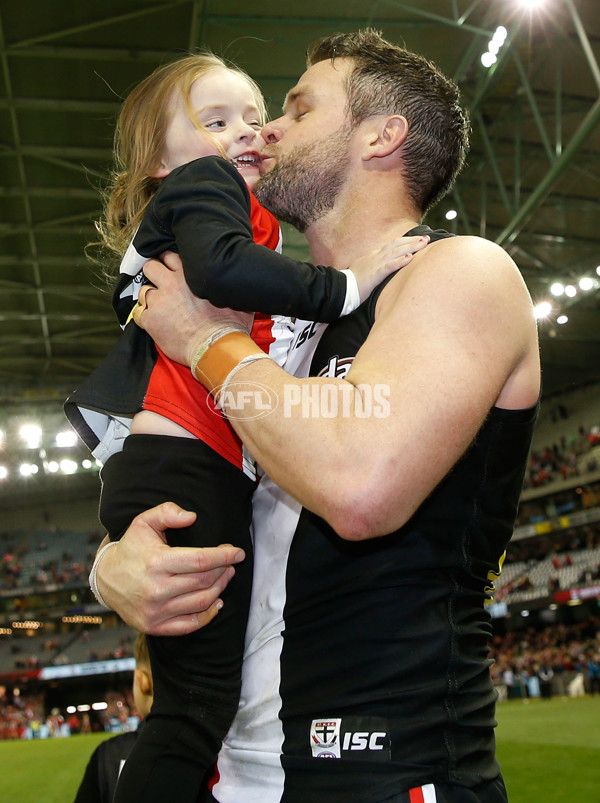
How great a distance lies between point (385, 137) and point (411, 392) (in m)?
1.12

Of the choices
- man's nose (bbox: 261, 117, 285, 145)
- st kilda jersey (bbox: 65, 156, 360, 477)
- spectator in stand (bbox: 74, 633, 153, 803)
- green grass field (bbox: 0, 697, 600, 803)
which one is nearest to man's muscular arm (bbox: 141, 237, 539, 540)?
st kilda jersey (bbox: 65, 156, 360, 477)

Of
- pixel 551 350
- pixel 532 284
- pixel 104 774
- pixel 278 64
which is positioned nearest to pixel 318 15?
pixel 278 64

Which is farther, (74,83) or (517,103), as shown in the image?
(517,103)

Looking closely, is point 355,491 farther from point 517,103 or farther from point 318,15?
point 517,103

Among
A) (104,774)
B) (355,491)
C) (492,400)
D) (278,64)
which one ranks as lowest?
(104,774)

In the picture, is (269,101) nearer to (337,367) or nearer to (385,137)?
(385,137)

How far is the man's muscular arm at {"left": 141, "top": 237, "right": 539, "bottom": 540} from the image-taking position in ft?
4.26

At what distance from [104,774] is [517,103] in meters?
12.8

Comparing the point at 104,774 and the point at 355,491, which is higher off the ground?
the point at 355,491

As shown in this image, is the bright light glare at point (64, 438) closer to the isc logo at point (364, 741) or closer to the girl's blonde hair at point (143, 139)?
the girl's blonde hair at point (143, 139)

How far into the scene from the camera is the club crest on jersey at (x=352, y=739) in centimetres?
136

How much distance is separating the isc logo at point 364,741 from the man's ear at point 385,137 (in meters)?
1.52

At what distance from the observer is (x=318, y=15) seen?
906cm

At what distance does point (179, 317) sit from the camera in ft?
5.62
